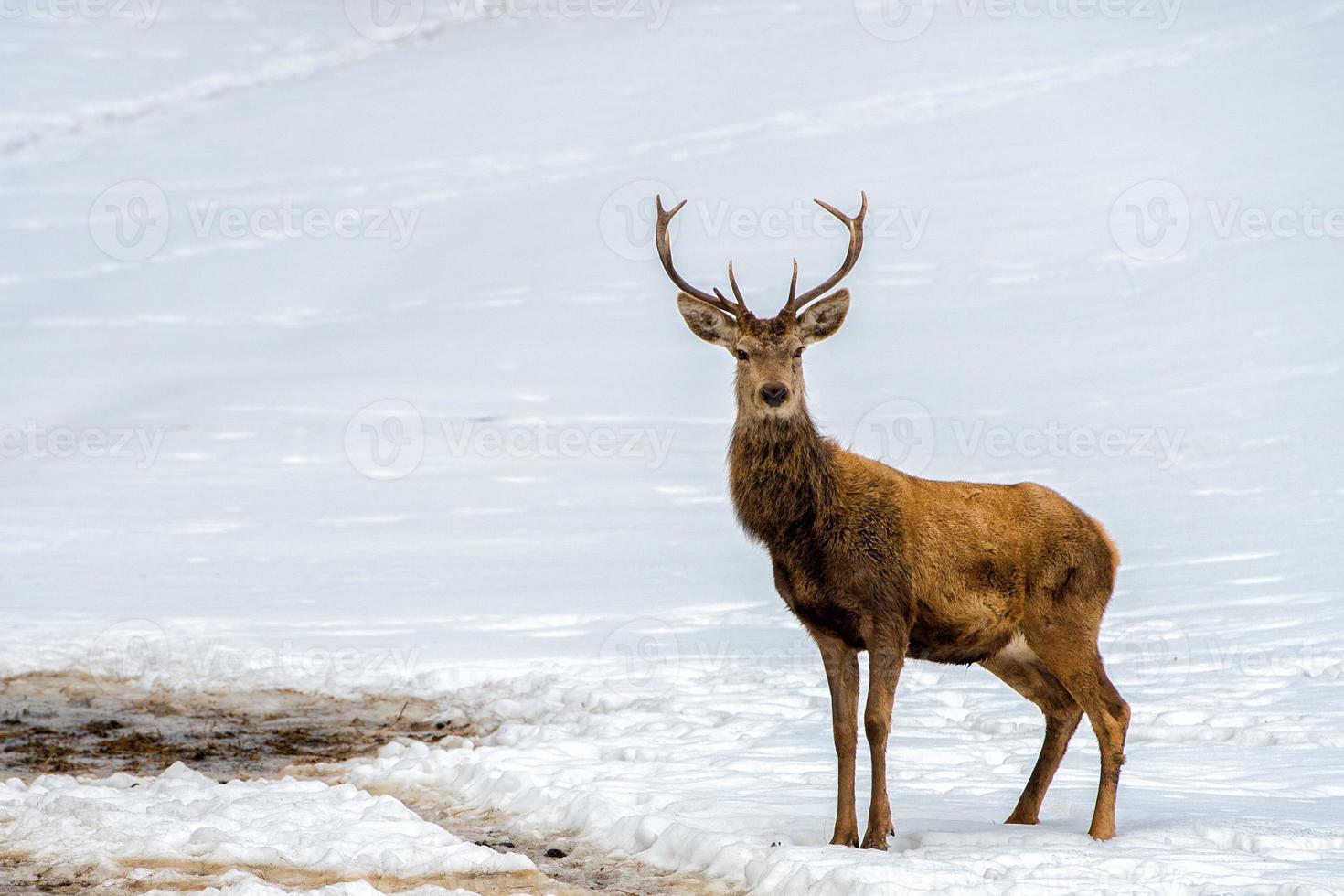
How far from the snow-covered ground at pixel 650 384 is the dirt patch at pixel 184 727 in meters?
0.49

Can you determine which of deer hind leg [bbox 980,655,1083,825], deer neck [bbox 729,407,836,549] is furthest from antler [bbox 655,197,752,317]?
deer hind leg [bbox 980,655,1083,825]

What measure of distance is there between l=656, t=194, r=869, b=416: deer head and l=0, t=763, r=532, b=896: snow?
2622mm

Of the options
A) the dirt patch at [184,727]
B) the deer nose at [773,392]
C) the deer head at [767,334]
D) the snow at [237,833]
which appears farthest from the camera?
the dirt patch at [184,727]

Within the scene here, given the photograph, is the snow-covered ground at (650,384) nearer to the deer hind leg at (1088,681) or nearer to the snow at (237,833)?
the snow at (237,833)

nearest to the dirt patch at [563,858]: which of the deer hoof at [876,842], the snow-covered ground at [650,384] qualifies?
the snow-covered ground at [650,384]

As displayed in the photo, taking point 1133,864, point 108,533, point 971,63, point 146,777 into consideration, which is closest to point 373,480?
point 108,533

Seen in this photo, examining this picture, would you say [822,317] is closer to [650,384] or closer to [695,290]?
[695,290]

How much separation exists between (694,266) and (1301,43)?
61.7 feet

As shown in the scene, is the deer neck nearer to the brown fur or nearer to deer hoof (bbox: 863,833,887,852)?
the brown fur

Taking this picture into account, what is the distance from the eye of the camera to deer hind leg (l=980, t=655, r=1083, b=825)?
8.22m

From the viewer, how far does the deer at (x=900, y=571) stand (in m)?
7.74

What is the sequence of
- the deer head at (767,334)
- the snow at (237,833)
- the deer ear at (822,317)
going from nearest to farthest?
the snow at (237,833) < the deer head at (767,334) < the deer ear at (822,317)

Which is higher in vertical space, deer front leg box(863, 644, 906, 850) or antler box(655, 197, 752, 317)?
antler box(655, 197, 752, 317)

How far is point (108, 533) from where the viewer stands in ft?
62.0
